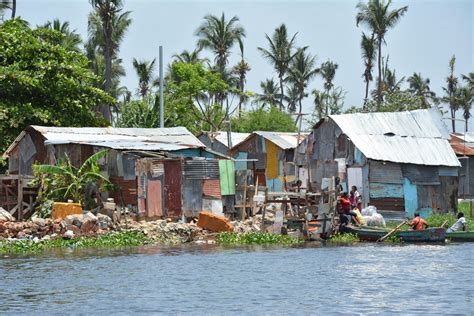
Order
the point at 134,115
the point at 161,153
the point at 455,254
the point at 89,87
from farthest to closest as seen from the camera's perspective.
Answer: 1. the point at 134,115
2. the point at 89,87
3. the point at 161,153
4. the point at 455,254

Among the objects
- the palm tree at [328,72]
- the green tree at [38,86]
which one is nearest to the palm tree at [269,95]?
the palm tree at [328,72]

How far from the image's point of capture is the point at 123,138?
3291 cm

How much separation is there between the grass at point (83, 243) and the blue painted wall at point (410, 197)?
37.5 ft

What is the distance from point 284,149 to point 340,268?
21.7m

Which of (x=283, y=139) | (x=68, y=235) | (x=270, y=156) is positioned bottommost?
(x=68, y=235)

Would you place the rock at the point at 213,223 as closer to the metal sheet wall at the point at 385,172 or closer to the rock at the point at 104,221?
the rock at the point at 104,221

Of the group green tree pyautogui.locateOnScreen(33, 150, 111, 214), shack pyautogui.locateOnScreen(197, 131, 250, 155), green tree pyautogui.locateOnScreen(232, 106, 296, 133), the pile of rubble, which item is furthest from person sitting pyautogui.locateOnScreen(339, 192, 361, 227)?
green tree pyautogui.locateOnScreen(232, 106, 296, 133)

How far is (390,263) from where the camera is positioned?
22391mm

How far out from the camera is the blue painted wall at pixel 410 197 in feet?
115

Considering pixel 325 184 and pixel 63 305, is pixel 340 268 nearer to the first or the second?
pixel 63 305

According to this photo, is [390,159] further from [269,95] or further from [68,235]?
[269,95]

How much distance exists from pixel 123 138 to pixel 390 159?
958 centimetres

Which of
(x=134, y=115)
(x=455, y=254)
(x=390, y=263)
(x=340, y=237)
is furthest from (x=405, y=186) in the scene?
(x=134, y=115)

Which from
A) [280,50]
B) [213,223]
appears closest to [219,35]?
[280,50]
